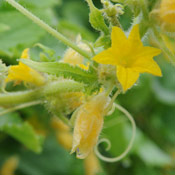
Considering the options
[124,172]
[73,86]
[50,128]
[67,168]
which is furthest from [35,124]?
[73,86]

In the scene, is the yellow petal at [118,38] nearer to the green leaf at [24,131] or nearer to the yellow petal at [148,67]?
the yellow petal at [148,67]

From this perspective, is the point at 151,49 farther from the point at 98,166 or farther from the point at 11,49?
the point at 98,166

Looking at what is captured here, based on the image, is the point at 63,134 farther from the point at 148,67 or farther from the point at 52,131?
the point at 148,67

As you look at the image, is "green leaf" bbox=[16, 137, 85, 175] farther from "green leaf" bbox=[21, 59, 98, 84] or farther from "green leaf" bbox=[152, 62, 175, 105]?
"green leaf" bbox=[21, 59, 98, 84]

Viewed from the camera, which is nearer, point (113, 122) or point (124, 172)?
point (113, 122)

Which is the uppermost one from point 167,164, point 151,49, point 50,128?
point 151,49

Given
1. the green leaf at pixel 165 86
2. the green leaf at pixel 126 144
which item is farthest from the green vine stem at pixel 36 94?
the green leaf at pixel 165 86

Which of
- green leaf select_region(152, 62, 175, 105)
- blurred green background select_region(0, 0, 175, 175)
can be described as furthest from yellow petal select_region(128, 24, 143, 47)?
green leaf select_region(152, 62, 175, 105)
